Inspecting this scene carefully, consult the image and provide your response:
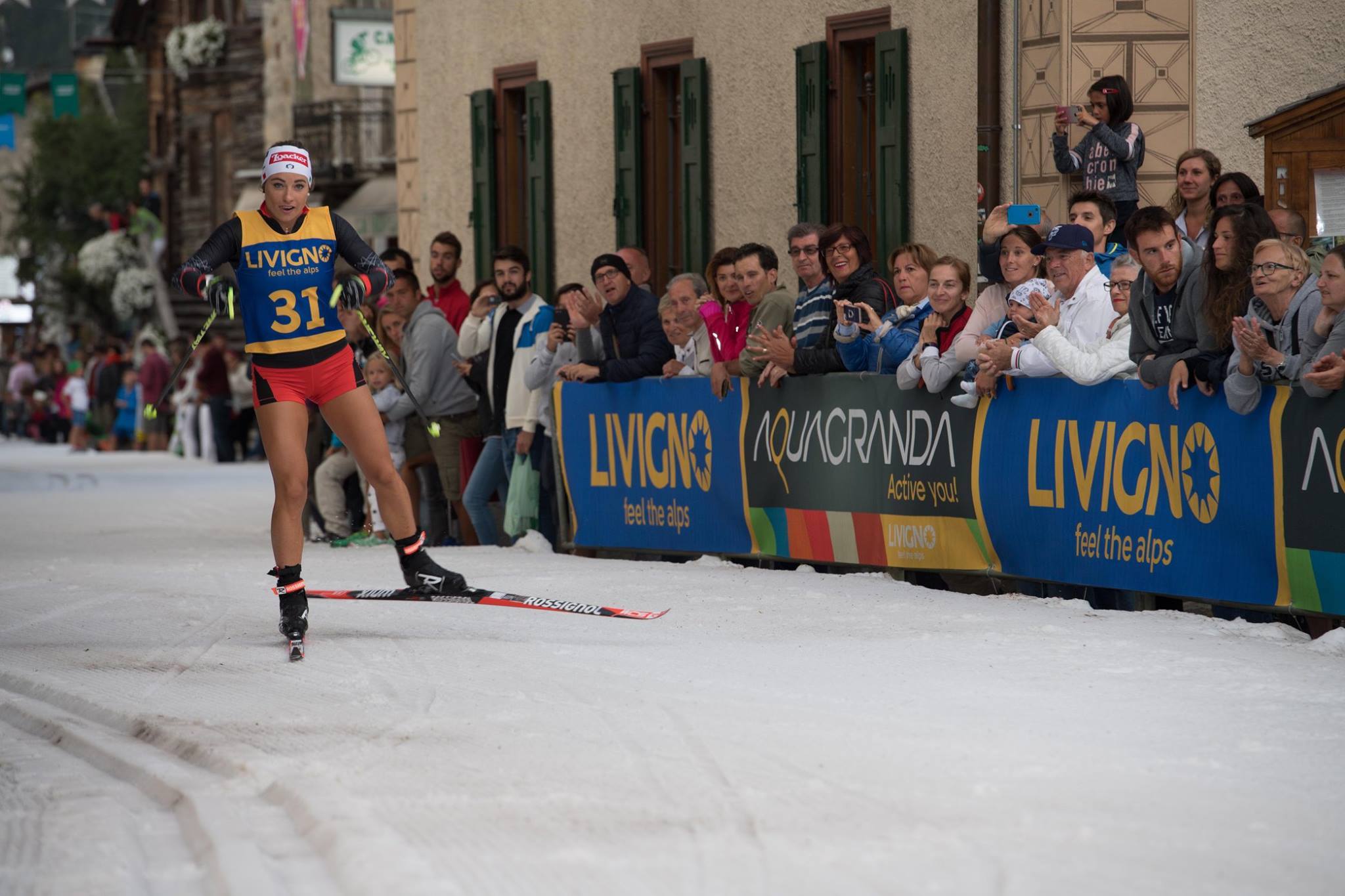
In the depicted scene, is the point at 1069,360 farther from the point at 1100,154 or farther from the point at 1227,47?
A: the point at 1227,47

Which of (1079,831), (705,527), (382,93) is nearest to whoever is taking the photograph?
(1079,831)

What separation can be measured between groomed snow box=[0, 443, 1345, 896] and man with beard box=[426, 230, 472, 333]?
18.8 feet

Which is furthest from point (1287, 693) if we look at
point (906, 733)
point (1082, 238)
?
point (1082, 238)

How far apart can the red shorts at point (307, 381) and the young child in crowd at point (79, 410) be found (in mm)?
28095

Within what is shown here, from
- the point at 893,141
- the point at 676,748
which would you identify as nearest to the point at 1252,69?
the point at 893,141

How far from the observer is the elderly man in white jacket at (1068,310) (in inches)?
389

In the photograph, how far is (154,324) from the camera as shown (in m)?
52.3

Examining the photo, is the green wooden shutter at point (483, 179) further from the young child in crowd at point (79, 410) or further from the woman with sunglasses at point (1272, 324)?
the young child in crowd at point (79, 410)

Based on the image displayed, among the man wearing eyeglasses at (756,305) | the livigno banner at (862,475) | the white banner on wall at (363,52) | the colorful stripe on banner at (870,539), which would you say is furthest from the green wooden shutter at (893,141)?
the white banner on wall at (363,52)

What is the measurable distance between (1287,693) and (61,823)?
4.07 metres

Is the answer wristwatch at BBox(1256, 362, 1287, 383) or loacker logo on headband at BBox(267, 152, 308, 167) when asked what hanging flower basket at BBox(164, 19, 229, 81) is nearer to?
loacker logo on headband at BBox(267, 152, 308, 167)

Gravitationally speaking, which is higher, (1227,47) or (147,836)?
(1227,47)

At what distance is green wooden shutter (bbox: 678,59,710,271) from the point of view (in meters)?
17.5

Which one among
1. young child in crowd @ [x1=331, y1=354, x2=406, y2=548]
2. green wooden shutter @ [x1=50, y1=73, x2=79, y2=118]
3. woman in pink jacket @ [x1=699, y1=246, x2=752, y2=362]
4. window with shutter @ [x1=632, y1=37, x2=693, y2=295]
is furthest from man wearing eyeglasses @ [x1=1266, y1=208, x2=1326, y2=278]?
green wooden shutter @ [x1=50, y1=73, x2=79, y2=118]
